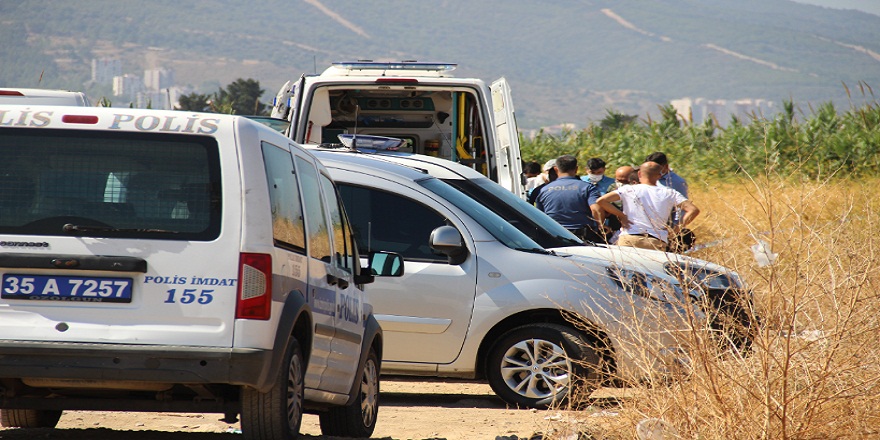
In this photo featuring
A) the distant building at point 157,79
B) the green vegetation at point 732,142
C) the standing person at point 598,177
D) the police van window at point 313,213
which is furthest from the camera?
the distant building at point 157,79

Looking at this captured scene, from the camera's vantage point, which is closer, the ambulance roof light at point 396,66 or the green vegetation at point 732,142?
the ambulance roof light at point 396,66

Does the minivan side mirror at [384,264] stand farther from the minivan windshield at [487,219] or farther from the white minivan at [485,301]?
the minivan windshield at [487,219]

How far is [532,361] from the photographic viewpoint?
27.7 ft

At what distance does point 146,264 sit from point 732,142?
952 inches

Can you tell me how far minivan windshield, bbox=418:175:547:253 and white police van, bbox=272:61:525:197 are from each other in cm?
174

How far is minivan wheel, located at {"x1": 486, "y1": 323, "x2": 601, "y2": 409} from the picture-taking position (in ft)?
27.4

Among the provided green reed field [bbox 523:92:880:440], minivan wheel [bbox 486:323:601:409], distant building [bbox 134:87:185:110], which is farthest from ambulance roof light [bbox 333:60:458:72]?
green reed field [bbox 523:92:880:440]

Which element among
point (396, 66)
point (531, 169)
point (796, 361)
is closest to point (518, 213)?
point (396, 66)

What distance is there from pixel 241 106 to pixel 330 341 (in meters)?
74.2

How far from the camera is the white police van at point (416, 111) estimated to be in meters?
11.5

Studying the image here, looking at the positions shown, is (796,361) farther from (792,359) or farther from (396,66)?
(396,66)

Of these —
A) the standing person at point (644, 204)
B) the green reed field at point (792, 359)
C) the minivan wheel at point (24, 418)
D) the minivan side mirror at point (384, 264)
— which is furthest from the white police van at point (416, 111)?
the green reed field at point (792, 359)

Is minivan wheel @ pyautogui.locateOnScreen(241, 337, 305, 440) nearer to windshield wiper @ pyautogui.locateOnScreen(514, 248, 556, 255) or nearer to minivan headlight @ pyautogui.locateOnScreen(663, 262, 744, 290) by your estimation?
minivan headlight @ pyautogui.locateOnScreen(663, 262, 744, 290)

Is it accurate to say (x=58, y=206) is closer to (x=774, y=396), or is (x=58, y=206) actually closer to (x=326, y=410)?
(x=326, y=410)
